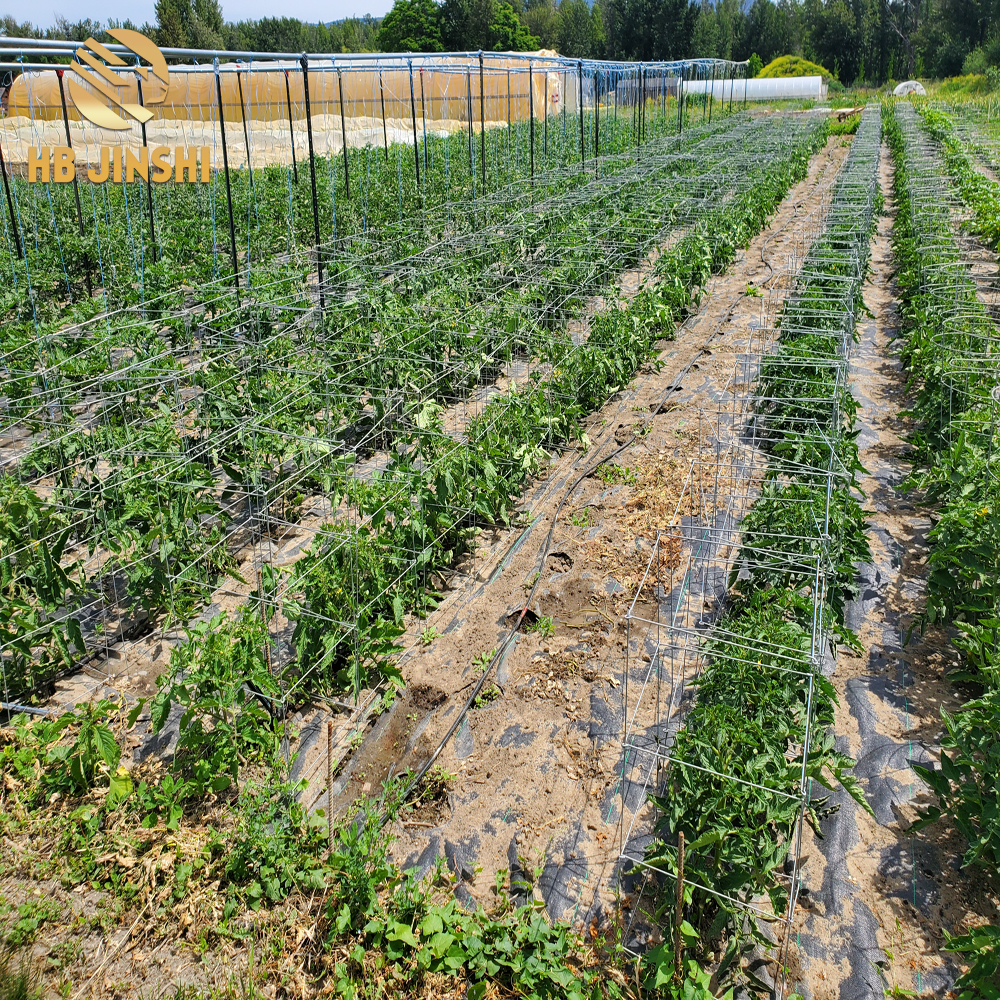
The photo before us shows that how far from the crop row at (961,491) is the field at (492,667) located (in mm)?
37

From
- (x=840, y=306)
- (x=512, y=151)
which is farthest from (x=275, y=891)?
(x=512, y=151)

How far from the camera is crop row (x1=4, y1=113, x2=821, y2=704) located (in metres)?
5.06

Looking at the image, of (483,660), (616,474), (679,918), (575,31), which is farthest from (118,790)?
(575,31)

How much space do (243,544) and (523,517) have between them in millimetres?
2239

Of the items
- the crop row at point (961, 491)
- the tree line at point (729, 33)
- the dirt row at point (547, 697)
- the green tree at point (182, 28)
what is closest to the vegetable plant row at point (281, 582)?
the dirt row at point (547, 697)

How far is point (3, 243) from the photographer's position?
13.8 metres

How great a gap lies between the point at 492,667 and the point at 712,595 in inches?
68.1

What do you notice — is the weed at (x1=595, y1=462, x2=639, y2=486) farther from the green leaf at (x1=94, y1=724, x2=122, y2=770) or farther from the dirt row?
the green leaf at (x1=94, y1=724, x2=122, y2=770)

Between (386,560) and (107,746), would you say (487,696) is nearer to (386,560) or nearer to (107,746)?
(386,560)

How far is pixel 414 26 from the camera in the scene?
58.3 meters

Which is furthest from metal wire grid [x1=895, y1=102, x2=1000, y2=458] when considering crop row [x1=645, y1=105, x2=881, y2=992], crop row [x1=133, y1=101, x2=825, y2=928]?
crop row [x1=133, y1=101, x2=825, y2=928]

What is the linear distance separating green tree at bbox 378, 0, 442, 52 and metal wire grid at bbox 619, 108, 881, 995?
185 feet

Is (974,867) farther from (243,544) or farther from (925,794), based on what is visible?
(243,544)

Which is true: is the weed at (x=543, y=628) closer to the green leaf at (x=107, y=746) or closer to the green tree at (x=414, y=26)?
the green leaf at (x=107, y=746)
